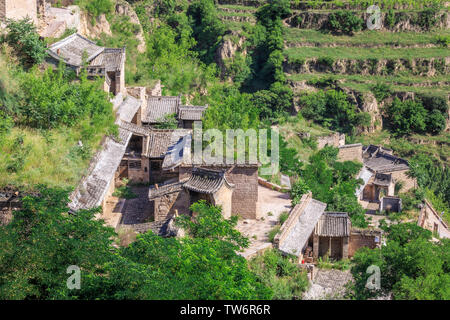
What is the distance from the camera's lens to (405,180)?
1340 inches

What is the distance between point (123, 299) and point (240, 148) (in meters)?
10.4

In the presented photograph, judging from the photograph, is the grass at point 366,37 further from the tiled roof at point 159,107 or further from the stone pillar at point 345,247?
the stone pillar at point 345,247

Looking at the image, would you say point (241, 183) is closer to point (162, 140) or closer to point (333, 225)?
point (333, 225)

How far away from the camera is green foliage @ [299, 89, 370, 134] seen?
40469mm

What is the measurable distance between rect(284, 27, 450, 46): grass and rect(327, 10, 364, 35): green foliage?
0.55 m

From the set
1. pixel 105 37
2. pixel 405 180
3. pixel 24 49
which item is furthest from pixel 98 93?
pixel 405 180

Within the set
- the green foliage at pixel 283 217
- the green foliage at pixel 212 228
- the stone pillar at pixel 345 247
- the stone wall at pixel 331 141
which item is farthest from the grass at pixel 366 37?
the green foliage at pixel 212 228

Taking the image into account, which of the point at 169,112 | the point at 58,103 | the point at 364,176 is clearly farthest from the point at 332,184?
the point at 58,103

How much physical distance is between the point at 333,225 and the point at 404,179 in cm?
1627

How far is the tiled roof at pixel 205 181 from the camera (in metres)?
16.2

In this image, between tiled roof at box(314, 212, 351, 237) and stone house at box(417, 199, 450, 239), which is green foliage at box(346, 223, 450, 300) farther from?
stone house at box(417, 199, 450, 239)

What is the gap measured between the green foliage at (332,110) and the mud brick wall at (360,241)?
21.2 m

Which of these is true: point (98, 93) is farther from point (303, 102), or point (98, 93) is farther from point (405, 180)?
point (303, 102)

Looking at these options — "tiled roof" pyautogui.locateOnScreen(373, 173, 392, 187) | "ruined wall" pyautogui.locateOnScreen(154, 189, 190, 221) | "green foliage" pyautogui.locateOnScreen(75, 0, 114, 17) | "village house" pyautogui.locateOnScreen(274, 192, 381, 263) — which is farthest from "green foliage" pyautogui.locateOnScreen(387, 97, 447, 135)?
"ruined wall" pyautogui.locateOnScreen(154, 189, 190, 221)
